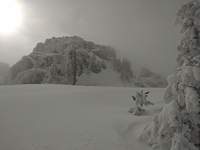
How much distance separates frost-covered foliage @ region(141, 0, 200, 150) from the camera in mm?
8930

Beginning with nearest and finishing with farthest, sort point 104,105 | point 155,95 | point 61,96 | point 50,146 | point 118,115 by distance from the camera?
point 50,146 < point 118,115 < point 104,105 < point 61,96 < point 155,95

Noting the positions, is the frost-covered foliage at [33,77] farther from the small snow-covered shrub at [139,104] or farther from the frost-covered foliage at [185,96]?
the frost-covered foliage at [185,96]

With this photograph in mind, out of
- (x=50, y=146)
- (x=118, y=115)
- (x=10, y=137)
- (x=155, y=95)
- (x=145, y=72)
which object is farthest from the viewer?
(x=145, y=72)

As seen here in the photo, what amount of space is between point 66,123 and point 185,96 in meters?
6.93

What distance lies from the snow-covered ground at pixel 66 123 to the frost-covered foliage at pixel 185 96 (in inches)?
84.0

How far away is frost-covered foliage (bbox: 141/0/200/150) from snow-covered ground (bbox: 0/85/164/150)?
7.00 ft

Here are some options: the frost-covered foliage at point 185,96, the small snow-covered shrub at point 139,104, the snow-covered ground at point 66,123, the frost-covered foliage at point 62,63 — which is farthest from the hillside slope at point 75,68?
the frost-covered foliage at point 185,96

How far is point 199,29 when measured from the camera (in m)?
9.47

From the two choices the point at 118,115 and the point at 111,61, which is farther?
the point at 111,61

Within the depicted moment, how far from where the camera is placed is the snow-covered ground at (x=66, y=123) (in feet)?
38.0

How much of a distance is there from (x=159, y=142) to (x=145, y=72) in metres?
58.2

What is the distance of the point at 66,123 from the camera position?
13773 mm

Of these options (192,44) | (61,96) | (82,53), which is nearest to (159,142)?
(192,44)

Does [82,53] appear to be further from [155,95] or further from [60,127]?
[60,127]
